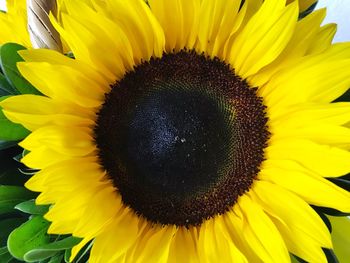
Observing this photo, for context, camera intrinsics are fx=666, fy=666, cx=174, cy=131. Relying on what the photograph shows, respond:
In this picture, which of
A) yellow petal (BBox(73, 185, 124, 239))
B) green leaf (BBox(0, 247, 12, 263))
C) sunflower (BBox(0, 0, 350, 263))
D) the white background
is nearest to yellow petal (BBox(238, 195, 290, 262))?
sunflower (BBox(0, 0, 350, 263))

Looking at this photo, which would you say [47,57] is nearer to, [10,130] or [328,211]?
[10,130]

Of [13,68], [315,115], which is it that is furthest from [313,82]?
[13,68]

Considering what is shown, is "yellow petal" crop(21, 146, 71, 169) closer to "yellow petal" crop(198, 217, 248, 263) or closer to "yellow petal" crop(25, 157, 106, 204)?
"yellow petal" crop(25, 157, 106, 204)

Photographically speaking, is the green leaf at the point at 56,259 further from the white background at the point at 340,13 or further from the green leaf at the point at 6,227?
the white background at the point at 340,13

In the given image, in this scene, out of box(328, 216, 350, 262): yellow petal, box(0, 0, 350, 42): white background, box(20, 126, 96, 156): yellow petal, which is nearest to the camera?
box(20, 126, 96, 156): yellow petal

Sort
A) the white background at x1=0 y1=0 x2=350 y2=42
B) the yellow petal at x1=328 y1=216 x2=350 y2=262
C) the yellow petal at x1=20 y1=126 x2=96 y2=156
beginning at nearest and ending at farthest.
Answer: the yellow petal at x1=20 y1=126 x2=96 y2=156, the yellow petal at x1=328 y1=216 x2=350 y2=262, the white background at x1=0 y1=0 x2=350 y2=42

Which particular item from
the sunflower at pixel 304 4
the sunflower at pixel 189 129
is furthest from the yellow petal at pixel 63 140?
the sunflower at pixel 304 4

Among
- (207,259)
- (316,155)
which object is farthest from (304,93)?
(207,259)
